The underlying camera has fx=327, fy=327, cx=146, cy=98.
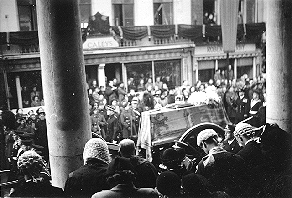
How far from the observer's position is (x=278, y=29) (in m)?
5.32

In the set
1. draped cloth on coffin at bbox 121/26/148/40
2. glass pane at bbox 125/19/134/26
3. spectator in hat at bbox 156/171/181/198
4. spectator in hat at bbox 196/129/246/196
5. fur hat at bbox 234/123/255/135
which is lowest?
spectator in hat at bbox 196/129/246/196

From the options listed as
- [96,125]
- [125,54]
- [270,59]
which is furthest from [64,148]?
[125,54]

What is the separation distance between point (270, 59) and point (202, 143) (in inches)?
102

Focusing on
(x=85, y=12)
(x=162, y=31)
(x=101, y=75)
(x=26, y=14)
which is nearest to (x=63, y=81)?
(x=26, y=14)

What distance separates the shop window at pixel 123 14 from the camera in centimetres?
1495

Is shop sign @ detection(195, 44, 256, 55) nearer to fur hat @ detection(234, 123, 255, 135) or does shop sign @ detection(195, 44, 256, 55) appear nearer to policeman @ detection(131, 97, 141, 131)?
policeman @ detection(131, 97, 141, 131)

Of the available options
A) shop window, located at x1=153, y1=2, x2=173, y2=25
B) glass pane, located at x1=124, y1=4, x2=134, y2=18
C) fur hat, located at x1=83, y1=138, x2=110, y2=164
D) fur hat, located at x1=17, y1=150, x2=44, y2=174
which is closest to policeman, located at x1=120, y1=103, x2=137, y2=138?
fur hat, located at x1=83, y1=138, x2=110, y2=164

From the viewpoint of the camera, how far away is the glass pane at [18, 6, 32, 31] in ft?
39.6

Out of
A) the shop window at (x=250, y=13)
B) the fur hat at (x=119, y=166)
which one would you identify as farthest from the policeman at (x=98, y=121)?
the shop window at (x=250, y=13)

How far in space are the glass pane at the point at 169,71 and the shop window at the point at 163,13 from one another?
6.34 ft

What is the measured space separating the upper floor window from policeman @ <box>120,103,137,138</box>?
6.89 metres

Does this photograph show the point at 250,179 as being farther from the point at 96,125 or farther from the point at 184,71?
the point at 184,71

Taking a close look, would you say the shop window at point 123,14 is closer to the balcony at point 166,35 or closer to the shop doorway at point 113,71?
the balcony at point 166,35

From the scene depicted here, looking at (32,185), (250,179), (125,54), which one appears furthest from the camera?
(125,54)
